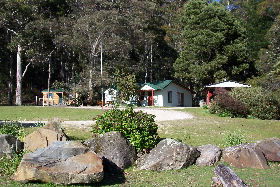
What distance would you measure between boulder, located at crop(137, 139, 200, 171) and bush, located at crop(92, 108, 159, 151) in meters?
0.35

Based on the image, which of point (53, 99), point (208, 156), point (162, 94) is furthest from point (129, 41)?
point (208, 156)

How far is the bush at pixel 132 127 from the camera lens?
377 inches

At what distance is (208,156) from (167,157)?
4.48 feet

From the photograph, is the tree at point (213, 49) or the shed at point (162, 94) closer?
the tree at point (213, 49)

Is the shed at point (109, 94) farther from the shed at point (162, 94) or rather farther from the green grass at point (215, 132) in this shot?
the green grass at point (215, 132)

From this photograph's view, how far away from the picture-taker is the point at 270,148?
33.6ft

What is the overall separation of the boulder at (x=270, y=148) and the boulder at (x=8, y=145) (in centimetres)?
660

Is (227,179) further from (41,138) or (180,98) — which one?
(180,98)

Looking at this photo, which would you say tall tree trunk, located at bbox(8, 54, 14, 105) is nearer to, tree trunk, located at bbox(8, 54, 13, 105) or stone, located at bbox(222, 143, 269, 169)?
tree trunk, located at bbox(8, 54, 13, 105)

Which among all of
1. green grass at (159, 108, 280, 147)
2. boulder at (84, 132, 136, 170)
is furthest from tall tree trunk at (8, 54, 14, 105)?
boulder at (84, 132, 136, 170)

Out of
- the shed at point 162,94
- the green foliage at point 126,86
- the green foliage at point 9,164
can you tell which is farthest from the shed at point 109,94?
the green foliage at point 9,164

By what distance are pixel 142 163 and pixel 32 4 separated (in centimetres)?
3941

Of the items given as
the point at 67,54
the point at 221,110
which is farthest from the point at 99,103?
the point at 221,110

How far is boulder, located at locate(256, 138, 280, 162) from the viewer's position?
1018 cm
